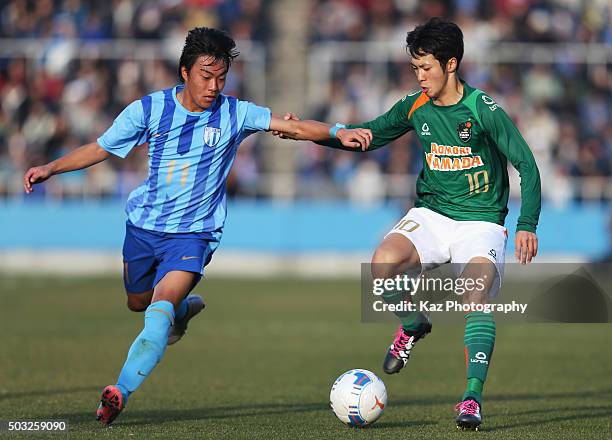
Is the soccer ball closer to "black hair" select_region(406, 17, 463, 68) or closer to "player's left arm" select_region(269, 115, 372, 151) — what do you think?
"player's left arm" select_region(269, 115, 372, 151)

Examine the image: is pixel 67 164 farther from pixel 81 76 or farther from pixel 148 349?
pixel 81 76

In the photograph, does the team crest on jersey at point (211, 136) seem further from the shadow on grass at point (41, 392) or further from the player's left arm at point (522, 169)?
the shadow on grass at point (41, 392)

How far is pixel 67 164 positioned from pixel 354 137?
1839 millimetres

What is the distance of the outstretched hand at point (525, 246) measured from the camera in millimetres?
6738

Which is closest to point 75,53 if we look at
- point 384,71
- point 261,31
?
point 261,31

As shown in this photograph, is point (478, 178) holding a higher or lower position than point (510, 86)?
lower

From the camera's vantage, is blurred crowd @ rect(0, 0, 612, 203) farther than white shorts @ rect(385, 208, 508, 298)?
Yes

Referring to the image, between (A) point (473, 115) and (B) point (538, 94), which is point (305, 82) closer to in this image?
(B) point (538, 94)

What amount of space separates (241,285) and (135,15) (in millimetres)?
7501

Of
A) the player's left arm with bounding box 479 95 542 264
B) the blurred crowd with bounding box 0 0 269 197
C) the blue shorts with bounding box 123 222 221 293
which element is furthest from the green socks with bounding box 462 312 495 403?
the blurred crowd with bounding box 0 0 269 197

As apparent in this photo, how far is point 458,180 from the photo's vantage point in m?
7.43

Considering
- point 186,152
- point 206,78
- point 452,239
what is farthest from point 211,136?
point 452,239

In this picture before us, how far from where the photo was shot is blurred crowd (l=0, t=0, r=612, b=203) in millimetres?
22016

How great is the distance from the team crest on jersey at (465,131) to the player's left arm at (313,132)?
580mm
